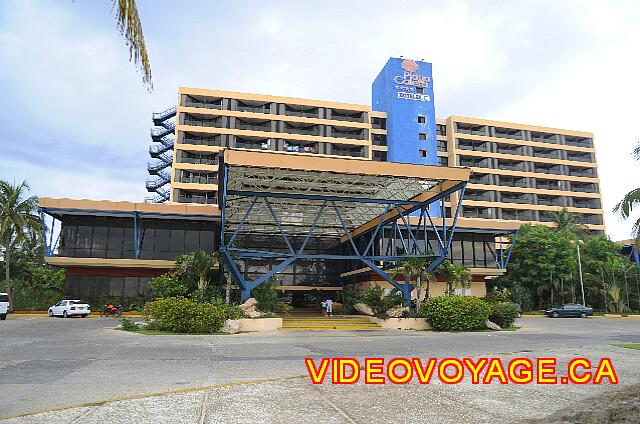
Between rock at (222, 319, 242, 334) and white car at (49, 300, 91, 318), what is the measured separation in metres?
15.6

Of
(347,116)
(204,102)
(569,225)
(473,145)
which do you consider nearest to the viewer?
(569,225)

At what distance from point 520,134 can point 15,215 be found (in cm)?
7134

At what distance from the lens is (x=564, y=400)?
7.36 m

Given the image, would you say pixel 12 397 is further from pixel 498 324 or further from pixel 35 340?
pixel 498 324

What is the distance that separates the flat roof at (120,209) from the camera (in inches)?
1276

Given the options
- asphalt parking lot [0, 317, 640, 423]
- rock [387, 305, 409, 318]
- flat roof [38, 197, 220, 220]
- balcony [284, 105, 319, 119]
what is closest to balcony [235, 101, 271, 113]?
balcony [284, 105, 319, 119]

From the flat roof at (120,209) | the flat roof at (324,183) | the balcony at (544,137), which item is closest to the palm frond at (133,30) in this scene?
the flat roof at (324,183)

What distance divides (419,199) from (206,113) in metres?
42.1

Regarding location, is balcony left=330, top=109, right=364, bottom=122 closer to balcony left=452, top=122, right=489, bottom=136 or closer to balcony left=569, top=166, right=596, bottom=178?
balcony left=452, top=122, right=489, bottom=136

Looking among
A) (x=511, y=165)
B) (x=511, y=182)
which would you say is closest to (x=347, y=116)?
(x=511, y=165)

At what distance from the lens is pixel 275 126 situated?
209 ft

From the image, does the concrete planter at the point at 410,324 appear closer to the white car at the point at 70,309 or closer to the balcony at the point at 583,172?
the white car at the point at 70,309

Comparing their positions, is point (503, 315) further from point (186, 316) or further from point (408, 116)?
point (408, 116)

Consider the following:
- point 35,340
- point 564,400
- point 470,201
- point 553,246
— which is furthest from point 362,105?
point 564,400
